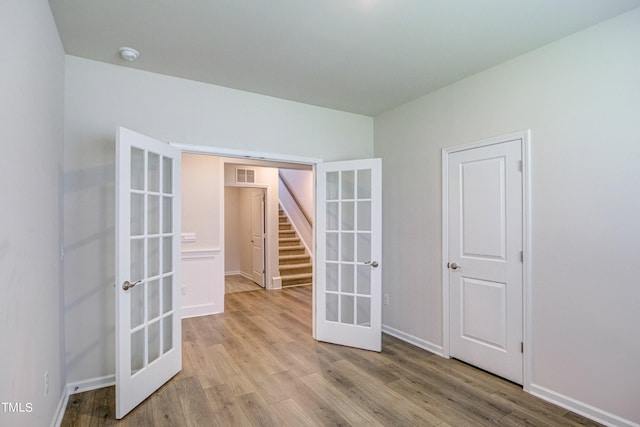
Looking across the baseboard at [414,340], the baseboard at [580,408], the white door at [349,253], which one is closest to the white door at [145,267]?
the white door at [349,253]

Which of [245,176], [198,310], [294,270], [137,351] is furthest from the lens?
[294,270]

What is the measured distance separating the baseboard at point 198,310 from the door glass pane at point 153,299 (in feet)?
6.58

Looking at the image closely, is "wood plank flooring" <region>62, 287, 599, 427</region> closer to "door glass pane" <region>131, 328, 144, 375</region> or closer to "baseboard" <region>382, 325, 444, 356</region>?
"baseboard" <region>382, 325, 444, 356</region>

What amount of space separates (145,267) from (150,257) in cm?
13

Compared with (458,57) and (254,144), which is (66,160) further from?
(458,57)

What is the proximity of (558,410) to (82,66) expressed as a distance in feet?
14.4

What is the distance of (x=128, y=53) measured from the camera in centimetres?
241

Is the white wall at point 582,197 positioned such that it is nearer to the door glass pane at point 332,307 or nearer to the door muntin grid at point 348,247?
the door muntin grid at point 348,247

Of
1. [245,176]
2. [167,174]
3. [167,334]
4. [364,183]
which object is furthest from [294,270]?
[167,174]

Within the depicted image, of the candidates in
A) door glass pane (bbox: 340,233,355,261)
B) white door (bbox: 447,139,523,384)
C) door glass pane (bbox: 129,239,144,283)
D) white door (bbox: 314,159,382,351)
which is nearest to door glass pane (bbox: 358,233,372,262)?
white door (bbox: 314,159,382,351)

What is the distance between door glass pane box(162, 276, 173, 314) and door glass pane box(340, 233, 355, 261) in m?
1.75

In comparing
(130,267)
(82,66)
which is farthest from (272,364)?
(82,66)

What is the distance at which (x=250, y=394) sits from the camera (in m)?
2.48

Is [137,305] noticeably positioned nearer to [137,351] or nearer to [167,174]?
[137,351]
